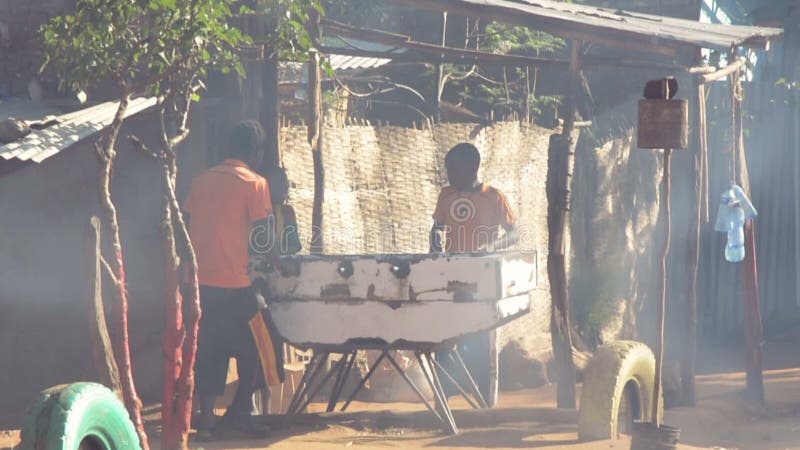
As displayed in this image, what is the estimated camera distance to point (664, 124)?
758cm

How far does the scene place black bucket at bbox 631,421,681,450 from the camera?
24.0 ft

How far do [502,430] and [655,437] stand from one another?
6.00 ft

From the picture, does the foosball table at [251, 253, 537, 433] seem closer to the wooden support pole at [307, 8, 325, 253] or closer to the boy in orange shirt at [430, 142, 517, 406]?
the boy in orange shirt at [430, 142, 517, 406]

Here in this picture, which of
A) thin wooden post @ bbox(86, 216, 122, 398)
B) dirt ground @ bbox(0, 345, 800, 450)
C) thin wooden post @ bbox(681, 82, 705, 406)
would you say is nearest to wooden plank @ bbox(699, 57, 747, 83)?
thin wooden post @ bbox(681, 82, 705, 406)

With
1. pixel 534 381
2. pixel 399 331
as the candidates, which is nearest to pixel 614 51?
pixel 534 381

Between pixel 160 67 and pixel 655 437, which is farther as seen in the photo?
pixel 655 437

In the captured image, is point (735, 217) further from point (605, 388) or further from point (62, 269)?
point (62, 269)

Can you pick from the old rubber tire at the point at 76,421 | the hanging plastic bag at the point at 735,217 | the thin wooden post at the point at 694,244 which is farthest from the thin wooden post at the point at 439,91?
the old rubber tire at the point at 76,421

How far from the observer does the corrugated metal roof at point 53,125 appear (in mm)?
7352

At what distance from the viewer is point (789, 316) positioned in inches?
623

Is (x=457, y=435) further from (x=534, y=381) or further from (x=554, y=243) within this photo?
(x=534, y=381)

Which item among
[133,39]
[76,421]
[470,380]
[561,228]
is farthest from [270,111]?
[76,421]

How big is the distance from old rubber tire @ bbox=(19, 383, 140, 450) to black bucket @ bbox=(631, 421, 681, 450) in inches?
120

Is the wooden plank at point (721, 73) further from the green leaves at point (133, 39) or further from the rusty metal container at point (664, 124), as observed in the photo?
the green leaves at point (133, 39)
